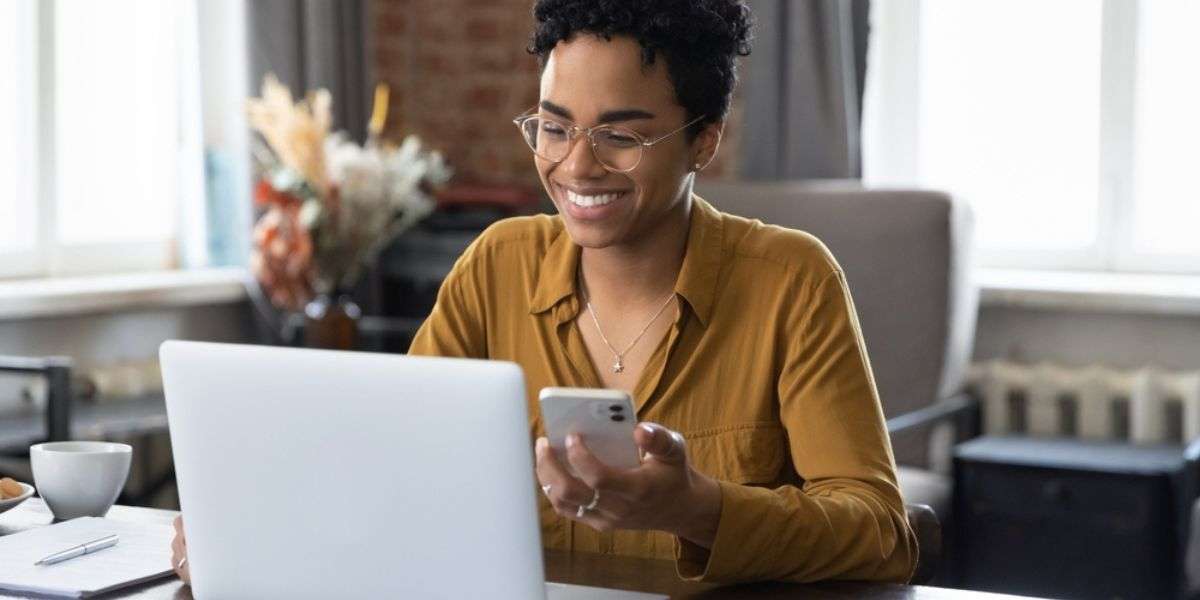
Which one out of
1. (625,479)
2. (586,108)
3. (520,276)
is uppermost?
(586,108)

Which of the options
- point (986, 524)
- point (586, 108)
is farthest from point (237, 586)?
point (986, 524)

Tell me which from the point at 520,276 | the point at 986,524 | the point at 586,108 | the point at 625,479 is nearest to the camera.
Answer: the point at 625,479

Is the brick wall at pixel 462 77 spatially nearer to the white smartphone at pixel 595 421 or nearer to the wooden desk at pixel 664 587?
the wooden desk at pixel 664 587

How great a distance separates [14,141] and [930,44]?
232 cm

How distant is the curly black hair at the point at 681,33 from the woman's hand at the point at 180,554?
0.68m

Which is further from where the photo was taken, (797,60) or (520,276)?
(797,60)

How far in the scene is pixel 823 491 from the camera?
65.5 inches

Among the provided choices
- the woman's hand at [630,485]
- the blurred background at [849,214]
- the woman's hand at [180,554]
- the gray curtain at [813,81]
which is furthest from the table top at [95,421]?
the woman's hand at [630,485]

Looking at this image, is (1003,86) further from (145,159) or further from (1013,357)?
(145,159)

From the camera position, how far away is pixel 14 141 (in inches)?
155

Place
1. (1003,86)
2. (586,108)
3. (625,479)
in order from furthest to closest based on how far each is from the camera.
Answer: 1. (1003,86)
2. (586,108)
3. (625,479)

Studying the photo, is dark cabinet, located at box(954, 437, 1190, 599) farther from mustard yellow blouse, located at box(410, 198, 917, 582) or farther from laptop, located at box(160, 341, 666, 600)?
laptop, located at box(160, 341, 666, 600)

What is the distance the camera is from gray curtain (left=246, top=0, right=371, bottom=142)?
4.21 m

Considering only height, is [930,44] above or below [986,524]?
above
